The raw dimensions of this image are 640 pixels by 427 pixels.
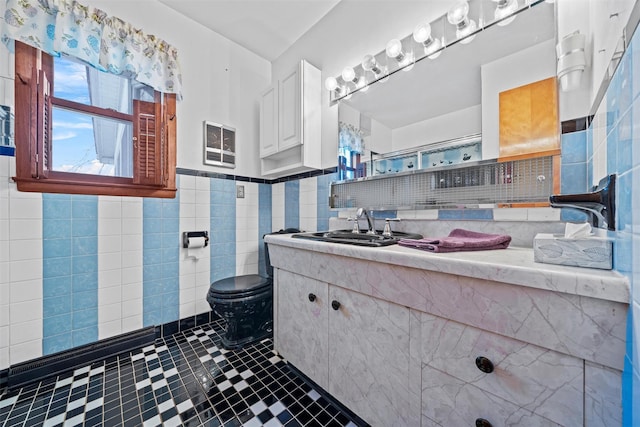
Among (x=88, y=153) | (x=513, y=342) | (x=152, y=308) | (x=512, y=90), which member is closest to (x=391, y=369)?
(x=513, y=342)

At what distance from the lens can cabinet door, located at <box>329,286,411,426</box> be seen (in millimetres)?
860

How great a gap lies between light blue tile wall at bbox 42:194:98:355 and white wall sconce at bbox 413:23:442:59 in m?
2.08

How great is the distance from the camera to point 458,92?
119 centimetres

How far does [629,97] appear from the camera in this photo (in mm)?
→ 458

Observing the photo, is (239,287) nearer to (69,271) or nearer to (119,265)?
(119,265)

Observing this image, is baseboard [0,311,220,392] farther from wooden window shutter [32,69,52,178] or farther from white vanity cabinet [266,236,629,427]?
white vanity cabinet [266,236,629,427]

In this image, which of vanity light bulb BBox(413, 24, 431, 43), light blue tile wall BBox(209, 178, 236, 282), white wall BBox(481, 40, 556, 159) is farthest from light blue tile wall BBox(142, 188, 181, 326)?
white wall BBox(481, 40, 556, 159)

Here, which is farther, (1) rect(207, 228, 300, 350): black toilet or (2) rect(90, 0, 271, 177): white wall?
(2) rect(90, 0, 271, 177): white wall

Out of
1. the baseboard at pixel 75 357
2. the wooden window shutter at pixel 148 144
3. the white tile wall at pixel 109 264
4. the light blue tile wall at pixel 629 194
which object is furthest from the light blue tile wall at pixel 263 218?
the light blue tile wall at pixel 629 194

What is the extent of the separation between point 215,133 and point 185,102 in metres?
0.29

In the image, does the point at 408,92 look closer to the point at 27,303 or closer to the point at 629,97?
the point at 629,97

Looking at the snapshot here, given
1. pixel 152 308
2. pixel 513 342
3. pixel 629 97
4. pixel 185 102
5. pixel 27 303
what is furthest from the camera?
pixel 185 102

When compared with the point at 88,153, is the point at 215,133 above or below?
above

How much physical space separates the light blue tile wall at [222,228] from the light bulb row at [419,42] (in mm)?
1150
